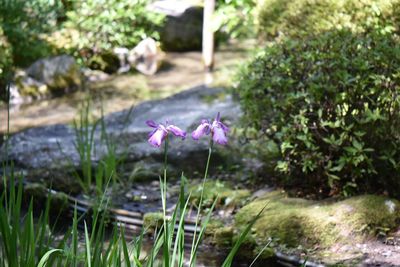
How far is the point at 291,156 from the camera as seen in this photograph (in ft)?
14.1

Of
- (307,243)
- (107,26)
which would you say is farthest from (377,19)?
(107,26)

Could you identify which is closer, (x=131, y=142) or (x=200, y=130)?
(x=200, y=130)

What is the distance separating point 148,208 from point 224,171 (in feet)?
3.11

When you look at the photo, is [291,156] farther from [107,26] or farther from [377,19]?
[107,26]

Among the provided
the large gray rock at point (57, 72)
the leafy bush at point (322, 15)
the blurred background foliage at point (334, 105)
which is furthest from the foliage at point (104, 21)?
the blurred background foliage at point (334, 105)

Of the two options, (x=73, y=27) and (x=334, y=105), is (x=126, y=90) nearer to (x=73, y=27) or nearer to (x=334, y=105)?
(x=73, y=27)

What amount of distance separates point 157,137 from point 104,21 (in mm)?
9404

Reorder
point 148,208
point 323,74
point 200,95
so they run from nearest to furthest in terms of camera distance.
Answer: point 323,74, point 148,208, point 200,95

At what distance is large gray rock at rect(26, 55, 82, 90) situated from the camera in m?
9.84

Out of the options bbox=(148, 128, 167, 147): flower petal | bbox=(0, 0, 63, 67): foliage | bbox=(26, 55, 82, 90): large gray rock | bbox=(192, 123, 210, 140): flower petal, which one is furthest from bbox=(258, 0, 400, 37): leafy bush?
bbox=(0, 0, 63, 67): foliage

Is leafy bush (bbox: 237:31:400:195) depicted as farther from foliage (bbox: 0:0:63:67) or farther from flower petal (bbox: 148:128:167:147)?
foliage (bbox: 0:0:63:67)

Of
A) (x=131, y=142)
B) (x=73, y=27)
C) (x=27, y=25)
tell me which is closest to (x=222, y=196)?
(x=131, y=142)

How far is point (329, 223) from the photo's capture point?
372cm

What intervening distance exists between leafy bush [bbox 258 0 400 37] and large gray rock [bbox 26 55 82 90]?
428cm
